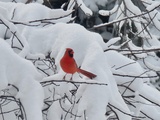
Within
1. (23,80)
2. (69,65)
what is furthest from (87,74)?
(23,80)

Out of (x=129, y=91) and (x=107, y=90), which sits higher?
(x=107, y=90)

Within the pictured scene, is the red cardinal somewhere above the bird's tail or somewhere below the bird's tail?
above

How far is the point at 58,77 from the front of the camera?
3.48 ft

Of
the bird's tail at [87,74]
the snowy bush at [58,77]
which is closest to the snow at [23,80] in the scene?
the snowy bush at [58,77]

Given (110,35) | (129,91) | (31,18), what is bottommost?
(110,35)

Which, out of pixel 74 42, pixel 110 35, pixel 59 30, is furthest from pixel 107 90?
pixel 110 35

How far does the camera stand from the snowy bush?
0.99 metres

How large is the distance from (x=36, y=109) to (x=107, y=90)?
8.0 inches

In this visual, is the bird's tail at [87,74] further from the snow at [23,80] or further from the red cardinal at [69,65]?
the snow at [23,80]

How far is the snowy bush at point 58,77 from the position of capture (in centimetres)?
99

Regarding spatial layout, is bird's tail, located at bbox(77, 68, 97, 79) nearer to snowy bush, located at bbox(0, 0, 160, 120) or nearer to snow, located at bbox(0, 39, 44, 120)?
snowy bush, located at bbox(0, 0, 160, 120)

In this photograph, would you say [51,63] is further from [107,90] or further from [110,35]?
[110,35]

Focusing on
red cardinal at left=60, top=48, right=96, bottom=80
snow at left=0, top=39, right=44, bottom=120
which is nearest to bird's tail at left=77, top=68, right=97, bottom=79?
red cardinal at left=60, top=48, right=96, bottom=80

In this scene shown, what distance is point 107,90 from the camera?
105 centimetres
